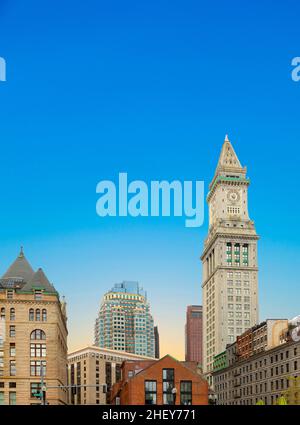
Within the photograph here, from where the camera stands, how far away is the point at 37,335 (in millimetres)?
93688

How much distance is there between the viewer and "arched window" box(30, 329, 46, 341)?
93.4 meters

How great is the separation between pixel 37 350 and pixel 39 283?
10.0 m

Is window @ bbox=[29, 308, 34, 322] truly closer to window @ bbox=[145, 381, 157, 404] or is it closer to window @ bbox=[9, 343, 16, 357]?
window @ bbox=[9, 343, 16, 357]

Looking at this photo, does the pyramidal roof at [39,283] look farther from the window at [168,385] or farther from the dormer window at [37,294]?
the window at [168,385]

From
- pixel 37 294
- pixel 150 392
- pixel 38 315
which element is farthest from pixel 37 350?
pixel 150 392

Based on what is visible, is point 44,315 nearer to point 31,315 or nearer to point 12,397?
point 31,315

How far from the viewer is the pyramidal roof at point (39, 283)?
96.2 m

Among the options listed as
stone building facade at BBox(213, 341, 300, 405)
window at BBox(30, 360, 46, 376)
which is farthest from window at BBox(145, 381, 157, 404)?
stone building facade at BBox(213, 341, 300, 405)

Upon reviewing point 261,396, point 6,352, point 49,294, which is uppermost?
point 49,294

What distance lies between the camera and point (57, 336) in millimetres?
95812

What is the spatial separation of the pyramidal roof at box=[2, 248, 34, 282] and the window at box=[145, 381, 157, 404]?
25634 mm
